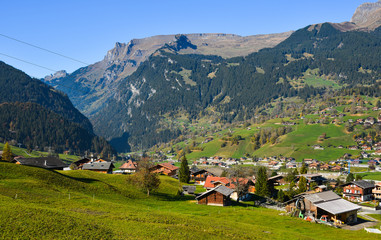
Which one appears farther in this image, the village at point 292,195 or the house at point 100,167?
the house at point 100,167

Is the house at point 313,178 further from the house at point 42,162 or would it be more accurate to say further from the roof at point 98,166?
the house at point 42,162

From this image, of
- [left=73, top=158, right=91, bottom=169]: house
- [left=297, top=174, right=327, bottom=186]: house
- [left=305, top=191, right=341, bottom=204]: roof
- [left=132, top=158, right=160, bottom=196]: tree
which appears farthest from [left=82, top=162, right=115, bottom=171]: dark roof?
[left=297, top=174, right=327, bottom=186]: house

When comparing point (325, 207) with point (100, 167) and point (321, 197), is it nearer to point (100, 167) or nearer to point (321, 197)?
point (321, 197)

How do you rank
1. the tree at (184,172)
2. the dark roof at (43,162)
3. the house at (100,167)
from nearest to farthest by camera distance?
the dark roof at (43,162) < the tree at (184,172) < the house at (100,167)

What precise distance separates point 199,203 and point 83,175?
3606cm

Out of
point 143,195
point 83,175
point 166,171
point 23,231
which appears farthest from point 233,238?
point 166,171

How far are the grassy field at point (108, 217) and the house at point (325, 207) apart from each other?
9.58m

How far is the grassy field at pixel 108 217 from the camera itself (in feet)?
128

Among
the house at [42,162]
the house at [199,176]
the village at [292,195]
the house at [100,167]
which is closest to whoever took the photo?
the village at [292,195]

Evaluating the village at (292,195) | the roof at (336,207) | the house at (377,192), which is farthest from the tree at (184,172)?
the house at (377,192)

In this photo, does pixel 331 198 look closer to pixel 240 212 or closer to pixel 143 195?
pixel 240 212

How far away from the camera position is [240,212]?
78.1 meters

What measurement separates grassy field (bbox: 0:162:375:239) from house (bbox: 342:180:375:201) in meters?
75.2

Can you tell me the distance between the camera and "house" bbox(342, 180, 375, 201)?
13350 centimetres
